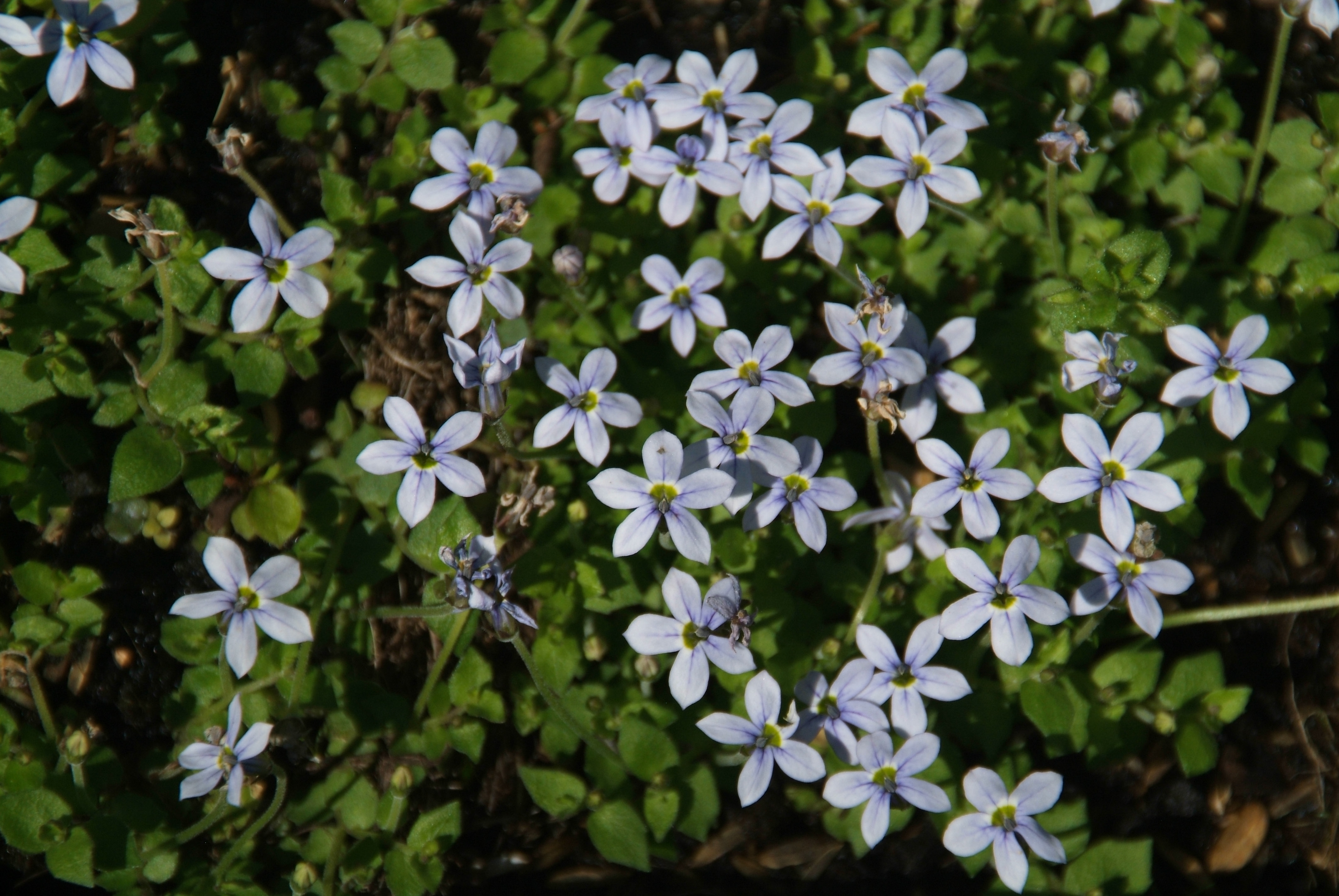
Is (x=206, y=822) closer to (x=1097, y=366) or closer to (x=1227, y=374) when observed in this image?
(x=1097, y=366)

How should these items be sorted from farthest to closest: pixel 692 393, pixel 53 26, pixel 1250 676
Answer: pixel 1250 676 → pixel 53 26 → pixel 692 393

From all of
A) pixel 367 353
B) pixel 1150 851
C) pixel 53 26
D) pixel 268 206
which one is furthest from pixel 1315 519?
pixel 53 26

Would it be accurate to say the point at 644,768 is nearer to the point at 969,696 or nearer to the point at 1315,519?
the point at 969,696

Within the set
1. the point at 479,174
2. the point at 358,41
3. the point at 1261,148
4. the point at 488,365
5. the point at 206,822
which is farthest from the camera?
the point at 358,41

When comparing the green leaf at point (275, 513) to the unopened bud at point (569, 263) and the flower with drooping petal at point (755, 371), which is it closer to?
the unopened bud at point (569, 263)

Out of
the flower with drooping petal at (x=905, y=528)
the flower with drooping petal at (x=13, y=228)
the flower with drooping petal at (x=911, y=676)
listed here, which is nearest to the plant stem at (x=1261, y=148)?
the flower with drooping petal at (x=905, y=528)

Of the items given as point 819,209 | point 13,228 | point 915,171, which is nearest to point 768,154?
point 819,209

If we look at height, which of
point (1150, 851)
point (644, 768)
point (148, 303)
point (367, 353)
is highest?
point (148, 303)
